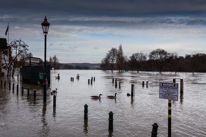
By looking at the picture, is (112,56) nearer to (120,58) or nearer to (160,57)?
(120,58)

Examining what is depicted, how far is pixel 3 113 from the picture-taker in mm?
11281

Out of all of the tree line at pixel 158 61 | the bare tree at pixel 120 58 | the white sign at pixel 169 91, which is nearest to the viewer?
the white sign at pixel 169 91

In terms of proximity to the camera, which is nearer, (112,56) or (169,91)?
(169,91)

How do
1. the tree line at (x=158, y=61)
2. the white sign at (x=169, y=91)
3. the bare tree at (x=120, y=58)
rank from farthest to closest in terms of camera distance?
the bare tree at (x=120, y=58)
the tree line at (x=158, y=61)
the white sign at (x=169, y=91)

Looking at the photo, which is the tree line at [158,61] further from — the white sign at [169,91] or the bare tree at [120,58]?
the white sign at [169,91]

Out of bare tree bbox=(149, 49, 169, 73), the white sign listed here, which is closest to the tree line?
bare tree bbox=(149, 49, 169, 73)

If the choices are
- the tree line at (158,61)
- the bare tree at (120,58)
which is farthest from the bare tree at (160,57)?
the bare tree at (120,58)

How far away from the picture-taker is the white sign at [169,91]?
7.14 meters

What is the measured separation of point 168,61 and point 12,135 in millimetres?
109019

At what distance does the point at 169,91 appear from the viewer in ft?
24.3

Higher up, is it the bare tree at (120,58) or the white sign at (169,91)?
the bare tree at (120,58)

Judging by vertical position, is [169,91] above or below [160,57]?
below

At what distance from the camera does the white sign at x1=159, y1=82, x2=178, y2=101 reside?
714cm

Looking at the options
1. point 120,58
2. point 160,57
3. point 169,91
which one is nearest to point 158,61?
point 160,57
